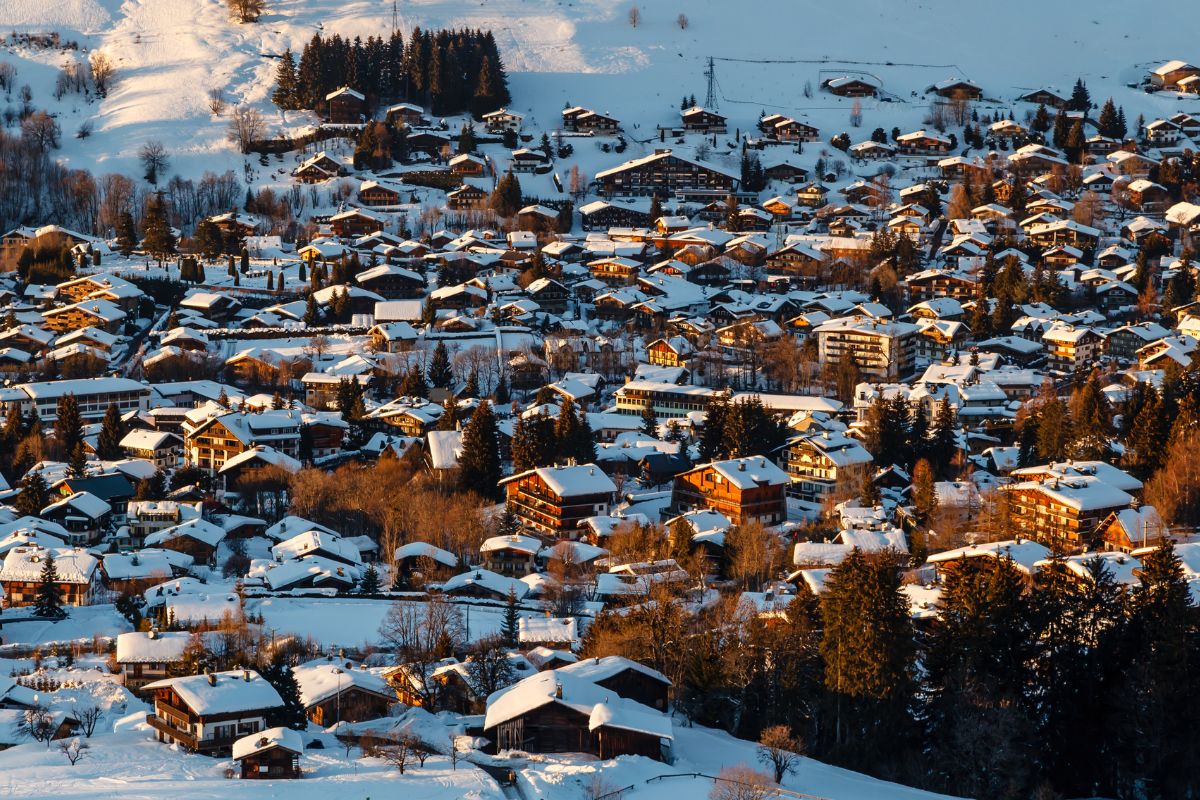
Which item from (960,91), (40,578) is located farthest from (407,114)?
(40,578)

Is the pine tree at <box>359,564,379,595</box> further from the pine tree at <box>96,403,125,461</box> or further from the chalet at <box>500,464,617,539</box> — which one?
the pine tree at <box>96,403,125,461</box>

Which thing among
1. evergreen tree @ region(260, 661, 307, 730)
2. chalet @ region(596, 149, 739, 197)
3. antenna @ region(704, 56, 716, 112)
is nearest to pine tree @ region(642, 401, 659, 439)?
evergreen tree @ region(260, 661, 307, 730)

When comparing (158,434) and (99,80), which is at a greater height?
(99,80)

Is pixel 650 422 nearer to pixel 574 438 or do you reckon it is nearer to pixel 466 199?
pixel 574 438

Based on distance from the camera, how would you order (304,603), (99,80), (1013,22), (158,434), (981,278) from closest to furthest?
(304,603)
(158,434)
(981,278)
(99,80)
(1013,22)

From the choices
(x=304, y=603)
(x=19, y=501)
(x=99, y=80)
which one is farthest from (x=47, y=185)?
(x=304, y=603)

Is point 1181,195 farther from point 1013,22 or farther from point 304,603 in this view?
point 304,603
